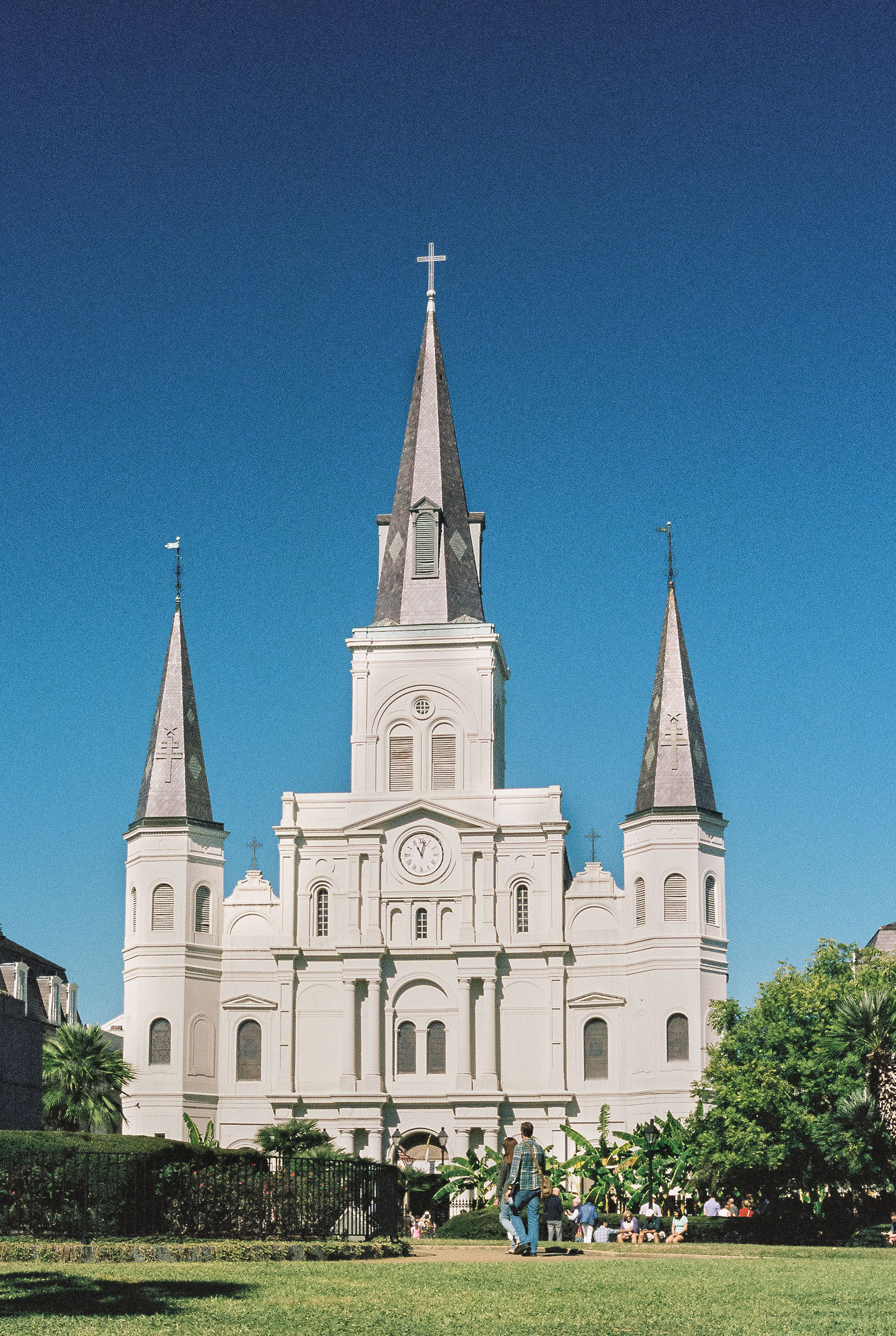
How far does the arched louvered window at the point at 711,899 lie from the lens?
2717 inches

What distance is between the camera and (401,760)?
72.3 metres

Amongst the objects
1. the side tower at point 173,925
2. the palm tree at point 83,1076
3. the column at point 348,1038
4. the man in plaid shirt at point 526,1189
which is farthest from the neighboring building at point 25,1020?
the man in plaid shirt at point 526,1189

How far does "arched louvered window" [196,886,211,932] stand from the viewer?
71250 mm

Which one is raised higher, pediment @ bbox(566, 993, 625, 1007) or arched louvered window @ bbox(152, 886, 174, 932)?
arched louvered window @ bbox(152, 886, 174, 932)

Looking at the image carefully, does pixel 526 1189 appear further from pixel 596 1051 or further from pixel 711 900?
pixel 711 900

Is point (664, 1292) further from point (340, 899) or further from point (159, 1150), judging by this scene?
point (340, 899)

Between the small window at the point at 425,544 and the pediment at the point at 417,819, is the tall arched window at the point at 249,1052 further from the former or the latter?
the small window at the point at 425,544

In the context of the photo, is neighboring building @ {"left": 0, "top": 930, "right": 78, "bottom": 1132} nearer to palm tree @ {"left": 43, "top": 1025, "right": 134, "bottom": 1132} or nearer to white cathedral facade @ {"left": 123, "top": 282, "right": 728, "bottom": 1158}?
palm tree @ {"left": 43, "top": 1025, "right": 134, "bottom": 1132}

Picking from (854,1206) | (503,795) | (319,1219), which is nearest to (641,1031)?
(503,795)

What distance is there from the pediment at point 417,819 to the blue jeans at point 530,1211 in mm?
44118

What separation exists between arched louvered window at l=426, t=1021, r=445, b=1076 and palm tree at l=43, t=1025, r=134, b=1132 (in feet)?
47.6

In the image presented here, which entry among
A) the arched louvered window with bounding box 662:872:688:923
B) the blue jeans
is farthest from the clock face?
the blue jeans

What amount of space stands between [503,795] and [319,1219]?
4552 centimetres

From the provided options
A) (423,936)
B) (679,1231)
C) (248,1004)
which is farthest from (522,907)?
(679,1231)
